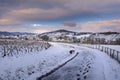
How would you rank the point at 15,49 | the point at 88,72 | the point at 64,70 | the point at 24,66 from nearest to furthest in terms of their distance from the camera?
the point at 88,72
the point at 64,70
the point at 24,66
the point at 15,49

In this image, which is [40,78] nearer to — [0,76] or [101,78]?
[0,76]

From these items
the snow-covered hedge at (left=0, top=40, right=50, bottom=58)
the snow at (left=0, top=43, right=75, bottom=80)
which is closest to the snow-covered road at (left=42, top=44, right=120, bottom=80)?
the snow at (left=0, top=43, right=75, bottom=80)

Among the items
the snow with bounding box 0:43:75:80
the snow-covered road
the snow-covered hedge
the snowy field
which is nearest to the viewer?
the snow-covered road

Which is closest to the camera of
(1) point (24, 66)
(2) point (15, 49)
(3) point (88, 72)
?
(3) point (88, 72)

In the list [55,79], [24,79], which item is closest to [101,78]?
[55,79]

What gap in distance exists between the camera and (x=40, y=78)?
1352cm

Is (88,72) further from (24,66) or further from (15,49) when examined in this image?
(15,49)

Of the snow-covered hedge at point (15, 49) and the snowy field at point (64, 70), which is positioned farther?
the snow-covered hedge at point (15, 49)

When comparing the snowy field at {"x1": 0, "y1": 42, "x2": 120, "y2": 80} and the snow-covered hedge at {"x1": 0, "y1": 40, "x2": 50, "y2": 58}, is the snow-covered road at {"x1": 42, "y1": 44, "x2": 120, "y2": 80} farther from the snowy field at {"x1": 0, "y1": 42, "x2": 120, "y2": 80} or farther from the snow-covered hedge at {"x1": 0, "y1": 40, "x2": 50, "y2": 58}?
the snow-covered hedge at {"x1": 0, "y1": 40, "x2": 50, "y2": 58}

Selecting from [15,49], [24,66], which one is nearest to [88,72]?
[24,66]

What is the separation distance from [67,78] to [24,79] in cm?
285

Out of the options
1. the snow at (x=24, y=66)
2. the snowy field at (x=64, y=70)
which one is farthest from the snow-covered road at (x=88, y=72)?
the snow at (x=24, y=66)

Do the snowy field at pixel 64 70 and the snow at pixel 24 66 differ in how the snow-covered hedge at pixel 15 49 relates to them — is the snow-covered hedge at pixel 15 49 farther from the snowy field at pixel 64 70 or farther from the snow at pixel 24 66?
the snowy field at pixel 64 70

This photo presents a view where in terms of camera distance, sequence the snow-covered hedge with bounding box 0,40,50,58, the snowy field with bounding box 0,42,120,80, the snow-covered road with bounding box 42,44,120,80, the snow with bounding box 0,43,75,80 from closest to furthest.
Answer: the snow-covered road with bounding box 42,44,120,80 < the snowy field with bounding box 0,42,120,80 < the snow with bounding box 0,43,75,80 < the snow-covered hedge with bounding box 0,40,50,58
